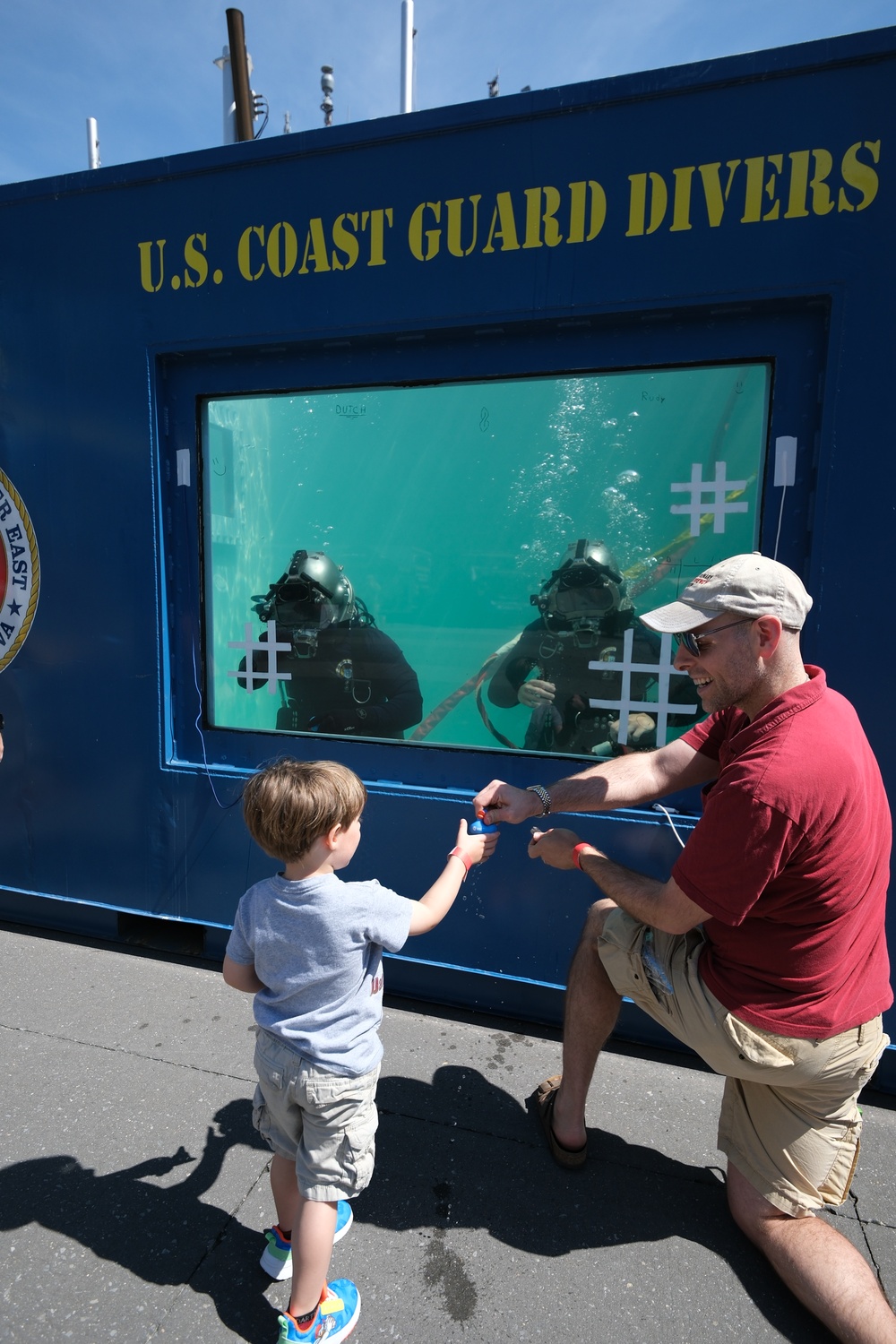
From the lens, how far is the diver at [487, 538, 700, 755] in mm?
2826

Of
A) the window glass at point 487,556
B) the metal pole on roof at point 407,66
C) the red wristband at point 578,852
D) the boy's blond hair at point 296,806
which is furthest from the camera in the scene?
the metal pole on roof at point 407,66

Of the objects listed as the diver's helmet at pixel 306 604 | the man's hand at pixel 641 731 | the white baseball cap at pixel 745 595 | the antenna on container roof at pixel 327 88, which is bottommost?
the man's hand at pixel 641 731

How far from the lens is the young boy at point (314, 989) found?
1552 millimetres

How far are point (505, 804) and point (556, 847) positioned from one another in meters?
0.24

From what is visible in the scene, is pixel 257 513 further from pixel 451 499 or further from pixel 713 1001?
pixel 713 1001

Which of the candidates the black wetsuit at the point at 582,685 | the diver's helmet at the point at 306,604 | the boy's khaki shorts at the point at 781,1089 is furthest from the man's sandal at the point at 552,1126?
the diver's helmet at the point at 306,604

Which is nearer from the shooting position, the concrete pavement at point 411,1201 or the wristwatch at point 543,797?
the concrete pavement at point 411,1201

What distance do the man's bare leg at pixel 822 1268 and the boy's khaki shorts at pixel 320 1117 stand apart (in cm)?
97

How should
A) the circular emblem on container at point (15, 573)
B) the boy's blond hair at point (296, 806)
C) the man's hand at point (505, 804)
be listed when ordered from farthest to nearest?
1. the circular emblem on container at point (15, 573)
2. the man's hand at point (505, 804)
3. the boy's blond hair at point (296, 806)

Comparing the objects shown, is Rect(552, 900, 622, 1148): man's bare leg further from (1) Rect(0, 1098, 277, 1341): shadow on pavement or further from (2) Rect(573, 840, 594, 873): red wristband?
(1) Rect(0, 1098, 277, 1341): shadow on pavement

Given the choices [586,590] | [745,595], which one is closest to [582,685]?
[586,590]

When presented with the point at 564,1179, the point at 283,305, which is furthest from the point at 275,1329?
the point at 283,305

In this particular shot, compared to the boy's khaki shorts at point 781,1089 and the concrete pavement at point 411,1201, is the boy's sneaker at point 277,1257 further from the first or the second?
the boy's khaki shorts at point 781,1089

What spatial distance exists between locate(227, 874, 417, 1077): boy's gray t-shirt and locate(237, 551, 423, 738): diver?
1.62 meters
